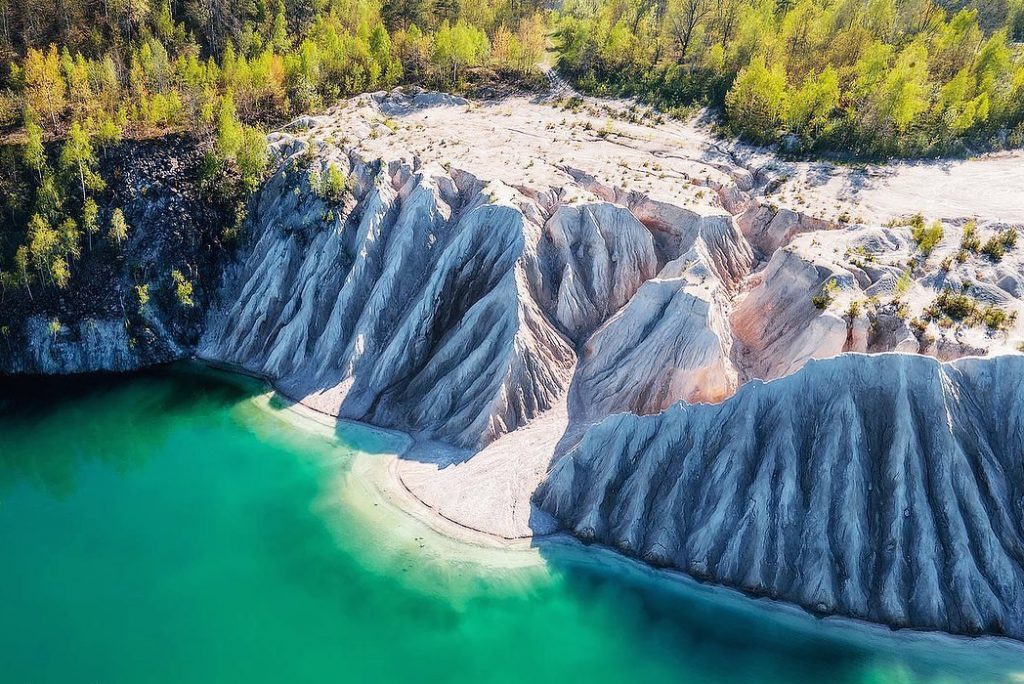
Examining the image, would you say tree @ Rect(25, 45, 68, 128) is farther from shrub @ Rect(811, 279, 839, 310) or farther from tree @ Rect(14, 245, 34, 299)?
shrub @ Rect(811, 279, 839, 310)

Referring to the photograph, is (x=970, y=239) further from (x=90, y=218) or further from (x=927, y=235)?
(x=90, y=218)

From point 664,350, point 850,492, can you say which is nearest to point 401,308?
point 664,350

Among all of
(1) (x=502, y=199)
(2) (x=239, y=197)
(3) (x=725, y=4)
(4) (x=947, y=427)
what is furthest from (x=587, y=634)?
(3) (x=725, y=4)

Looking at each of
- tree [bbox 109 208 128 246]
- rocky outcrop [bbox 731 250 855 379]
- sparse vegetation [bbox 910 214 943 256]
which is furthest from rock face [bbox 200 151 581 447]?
sparse vegetation [bbox 910 214 943 256]

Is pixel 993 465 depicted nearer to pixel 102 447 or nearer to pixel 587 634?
pixel 587 634

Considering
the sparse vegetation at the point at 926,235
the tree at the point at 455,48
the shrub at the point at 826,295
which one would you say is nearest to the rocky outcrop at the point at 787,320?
the shrub at the point at 826,295

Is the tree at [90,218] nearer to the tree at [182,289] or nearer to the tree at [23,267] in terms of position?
the tree at [23,267]

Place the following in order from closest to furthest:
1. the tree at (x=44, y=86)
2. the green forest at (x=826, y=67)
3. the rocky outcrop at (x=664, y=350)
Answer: the rocky outcrop at (x=664, y=350) < the tree at (x=44, y=86) < the green forest at (x=826, y=67)
